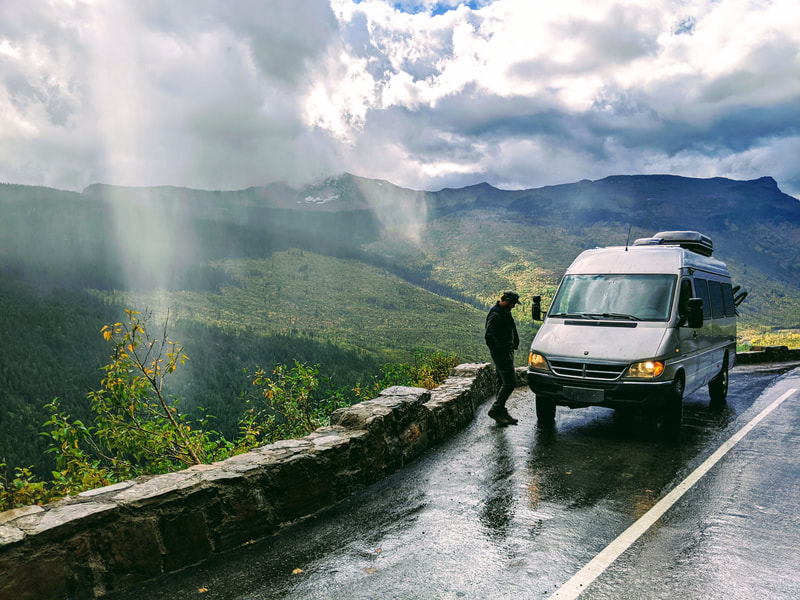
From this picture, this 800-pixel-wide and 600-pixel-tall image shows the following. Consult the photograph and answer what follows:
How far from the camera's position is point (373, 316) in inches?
6437

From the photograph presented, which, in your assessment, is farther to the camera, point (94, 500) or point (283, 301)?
point (283, 301)

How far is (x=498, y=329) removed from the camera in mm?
7941

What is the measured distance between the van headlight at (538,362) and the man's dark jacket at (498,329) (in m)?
0.65

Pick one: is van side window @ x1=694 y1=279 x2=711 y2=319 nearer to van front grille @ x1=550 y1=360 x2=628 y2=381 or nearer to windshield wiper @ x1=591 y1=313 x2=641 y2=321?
windshield wiper @ x1=591 y1=313 x2=641 y2=321

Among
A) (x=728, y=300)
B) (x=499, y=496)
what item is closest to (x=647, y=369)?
(x=499, y=496)

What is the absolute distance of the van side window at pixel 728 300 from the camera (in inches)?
394

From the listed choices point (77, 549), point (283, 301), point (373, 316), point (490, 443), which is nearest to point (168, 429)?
point (77, 549)

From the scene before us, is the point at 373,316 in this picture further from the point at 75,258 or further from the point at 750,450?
the point at 750,450

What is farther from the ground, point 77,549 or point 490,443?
point 77,549

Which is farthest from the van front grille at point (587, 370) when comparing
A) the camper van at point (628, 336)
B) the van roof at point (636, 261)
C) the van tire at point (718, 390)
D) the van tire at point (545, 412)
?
the van tire at point (718, 390)

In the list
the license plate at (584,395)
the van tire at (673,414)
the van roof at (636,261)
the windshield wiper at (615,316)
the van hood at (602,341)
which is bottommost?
the van tire at (673,414)

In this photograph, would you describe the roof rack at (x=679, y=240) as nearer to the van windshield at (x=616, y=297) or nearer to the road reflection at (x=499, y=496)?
the van windshield at (x=616, y=297)

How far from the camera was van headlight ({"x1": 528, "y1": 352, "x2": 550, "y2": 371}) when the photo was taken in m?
7.23

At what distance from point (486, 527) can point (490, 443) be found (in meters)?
2.67
